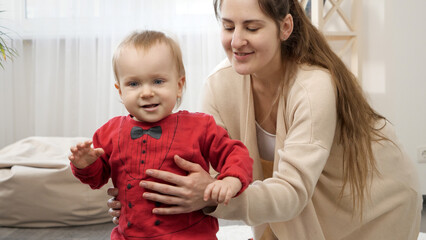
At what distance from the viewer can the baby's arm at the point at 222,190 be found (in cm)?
95

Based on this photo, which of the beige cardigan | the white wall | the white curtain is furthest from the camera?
the white curtain

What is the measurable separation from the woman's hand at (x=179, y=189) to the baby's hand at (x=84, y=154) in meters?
0.13

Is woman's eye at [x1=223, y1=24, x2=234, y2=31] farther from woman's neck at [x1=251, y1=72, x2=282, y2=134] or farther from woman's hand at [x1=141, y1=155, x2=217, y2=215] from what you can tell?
woman's hand at [x1=141, y1=155, x2=217, y2=215]

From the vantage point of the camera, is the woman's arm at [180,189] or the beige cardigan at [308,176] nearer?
the woman's arm at [180,189]

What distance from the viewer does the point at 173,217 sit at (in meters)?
1.06

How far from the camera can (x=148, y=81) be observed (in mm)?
1071

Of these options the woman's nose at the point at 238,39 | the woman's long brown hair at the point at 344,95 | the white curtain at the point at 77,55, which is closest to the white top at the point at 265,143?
the woman's long brown hair at the point at 344,95

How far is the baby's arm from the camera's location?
37.6 inches

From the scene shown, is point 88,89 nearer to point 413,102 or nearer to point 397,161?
point 413,102

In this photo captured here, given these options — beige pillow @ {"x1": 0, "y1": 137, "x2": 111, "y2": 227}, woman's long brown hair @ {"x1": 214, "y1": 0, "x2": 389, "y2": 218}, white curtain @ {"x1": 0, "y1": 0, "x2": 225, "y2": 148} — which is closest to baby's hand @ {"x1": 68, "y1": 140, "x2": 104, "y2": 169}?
woman's long brown hair @ {"x1": 214, "y1": 0, "x2": 389, "y2": 218}

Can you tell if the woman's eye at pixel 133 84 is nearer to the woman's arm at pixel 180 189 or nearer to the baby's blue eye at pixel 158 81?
the baby's blue eye at pixel 158 81

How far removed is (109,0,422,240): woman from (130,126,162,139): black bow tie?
0.17 metres

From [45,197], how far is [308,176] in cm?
159

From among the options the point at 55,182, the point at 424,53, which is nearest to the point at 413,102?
the point at 424,53
